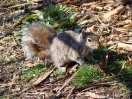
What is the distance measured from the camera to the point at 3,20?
22.5 feet

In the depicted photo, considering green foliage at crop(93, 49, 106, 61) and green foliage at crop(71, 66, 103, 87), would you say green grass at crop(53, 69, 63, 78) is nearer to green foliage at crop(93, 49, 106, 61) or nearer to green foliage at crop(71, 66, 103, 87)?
green foliage at crop(71, 66, 103, 87)

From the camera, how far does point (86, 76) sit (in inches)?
173

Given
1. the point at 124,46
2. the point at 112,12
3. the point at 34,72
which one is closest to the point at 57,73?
the point at 34,72

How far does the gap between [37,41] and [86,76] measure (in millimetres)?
1077

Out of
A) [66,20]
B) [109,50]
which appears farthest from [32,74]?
[66,20]

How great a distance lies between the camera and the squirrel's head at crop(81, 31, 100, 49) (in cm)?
458

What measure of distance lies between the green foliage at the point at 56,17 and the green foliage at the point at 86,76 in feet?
5.09

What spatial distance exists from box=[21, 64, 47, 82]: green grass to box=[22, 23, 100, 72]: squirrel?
182 mm

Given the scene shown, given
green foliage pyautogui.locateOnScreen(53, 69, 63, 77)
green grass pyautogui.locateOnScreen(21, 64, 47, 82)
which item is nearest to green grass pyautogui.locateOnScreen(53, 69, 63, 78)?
green foliage pyautogui.locateOnScreen(53, 69, 63, 77)

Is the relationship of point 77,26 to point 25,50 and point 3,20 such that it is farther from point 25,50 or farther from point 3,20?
point 3,20

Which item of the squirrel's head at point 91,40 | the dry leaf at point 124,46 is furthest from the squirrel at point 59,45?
the dry leaf at point 124,46

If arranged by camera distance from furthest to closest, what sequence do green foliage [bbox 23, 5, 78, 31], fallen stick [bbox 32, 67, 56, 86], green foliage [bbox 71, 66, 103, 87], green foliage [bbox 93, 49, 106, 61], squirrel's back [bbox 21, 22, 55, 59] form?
green foliage [bbox 23, 5, 78, 31] → squirrel's back [bbox 21, 22, 55, 59] → green foliage [bbox 93, 49, 106, 61] → fallen stick [bbox 32, 67, 56, 86] → green foliage [bbox 71, 66, 103, 87]

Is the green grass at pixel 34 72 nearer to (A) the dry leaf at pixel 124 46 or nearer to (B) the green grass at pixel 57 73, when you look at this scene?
(B) the green grass at pixel 57 73

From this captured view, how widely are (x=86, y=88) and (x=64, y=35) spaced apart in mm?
955
